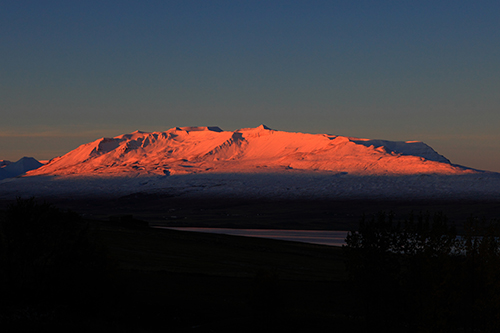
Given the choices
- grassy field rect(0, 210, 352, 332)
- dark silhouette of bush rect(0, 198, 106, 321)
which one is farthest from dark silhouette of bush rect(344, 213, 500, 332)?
dark silhouette of bush rect(0, 198, 106, 321)

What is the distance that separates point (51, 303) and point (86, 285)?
8.27 ft

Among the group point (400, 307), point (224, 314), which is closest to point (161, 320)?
point (224, 314)

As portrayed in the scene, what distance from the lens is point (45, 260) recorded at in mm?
39531

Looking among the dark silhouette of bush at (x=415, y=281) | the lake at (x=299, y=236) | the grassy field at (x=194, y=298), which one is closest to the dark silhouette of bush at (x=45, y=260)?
the grassy field at (x=194, y=298)

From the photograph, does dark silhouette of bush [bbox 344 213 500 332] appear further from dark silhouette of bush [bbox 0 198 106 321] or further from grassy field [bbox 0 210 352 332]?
dark silhouette of bush [bbox 0 198 106 321]

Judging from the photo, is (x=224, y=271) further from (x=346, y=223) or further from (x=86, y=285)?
(x=346, y=223)

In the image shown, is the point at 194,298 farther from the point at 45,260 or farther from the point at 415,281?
the point at 415,281

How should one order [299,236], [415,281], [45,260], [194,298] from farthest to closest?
1. [299,236]
2. [194,298]
3. [45,260]
4. [415,281]

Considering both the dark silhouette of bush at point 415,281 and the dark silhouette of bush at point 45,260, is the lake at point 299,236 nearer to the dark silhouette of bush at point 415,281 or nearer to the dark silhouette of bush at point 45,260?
the dark silhouette of bush at point 415,281

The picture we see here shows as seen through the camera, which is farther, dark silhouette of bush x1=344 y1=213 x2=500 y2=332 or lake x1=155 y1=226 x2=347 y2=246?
lake x1=155 y1=226 x2=347 y2=246

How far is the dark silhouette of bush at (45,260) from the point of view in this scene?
123 feet

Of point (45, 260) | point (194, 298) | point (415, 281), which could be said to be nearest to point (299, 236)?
point (194, 298)

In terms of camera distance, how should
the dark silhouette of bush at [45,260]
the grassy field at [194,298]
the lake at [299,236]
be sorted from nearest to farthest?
1. the grassy field at [194,298]
2. the dark silhouette of bush at [45,260]
3. the lake at [299,236]

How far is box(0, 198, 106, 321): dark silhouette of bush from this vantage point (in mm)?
37500
